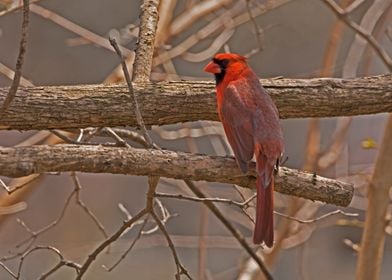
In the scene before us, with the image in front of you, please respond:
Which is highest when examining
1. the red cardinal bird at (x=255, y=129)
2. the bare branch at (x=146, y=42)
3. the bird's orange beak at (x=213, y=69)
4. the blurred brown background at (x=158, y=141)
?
the bare branch at (x=146, y=42)

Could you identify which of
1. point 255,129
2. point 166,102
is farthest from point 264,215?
point 166,102

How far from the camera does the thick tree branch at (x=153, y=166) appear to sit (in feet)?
5.90

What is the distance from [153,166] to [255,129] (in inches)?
22.4

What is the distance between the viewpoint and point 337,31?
3.71 meters

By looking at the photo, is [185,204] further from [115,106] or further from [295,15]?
[115,106]

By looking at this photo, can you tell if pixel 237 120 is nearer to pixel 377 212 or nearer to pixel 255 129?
pixel 255 129

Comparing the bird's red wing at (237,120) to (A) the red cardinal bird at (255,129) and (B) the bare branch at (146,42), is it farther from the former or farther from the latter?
(B) the bare branch at (146,42)

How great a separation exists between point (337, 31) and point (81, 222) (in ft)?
10.5

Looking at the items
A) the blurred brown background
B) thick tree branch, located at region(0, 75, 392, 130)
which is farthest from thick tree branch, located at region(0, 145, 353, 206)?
the blurred brown background

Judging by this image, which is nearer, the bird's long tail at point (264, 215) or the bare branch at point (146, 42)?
the bird's long tail at point (264, 215)

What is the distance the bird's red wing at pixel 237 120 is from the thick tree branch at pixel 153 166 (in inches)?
4.7

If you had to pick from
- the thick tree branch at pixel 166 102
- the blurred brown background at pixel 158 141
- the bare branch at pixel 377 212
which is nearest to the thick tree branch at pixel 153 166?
the thick tree branch at pixel 166 102

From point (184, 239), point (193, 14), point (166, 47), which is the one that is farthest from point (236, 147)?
point (184, 239)

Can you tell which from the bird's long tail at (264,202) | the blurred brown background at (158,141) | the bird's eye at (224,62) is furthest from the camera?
the blurred brown background at (158,141)
